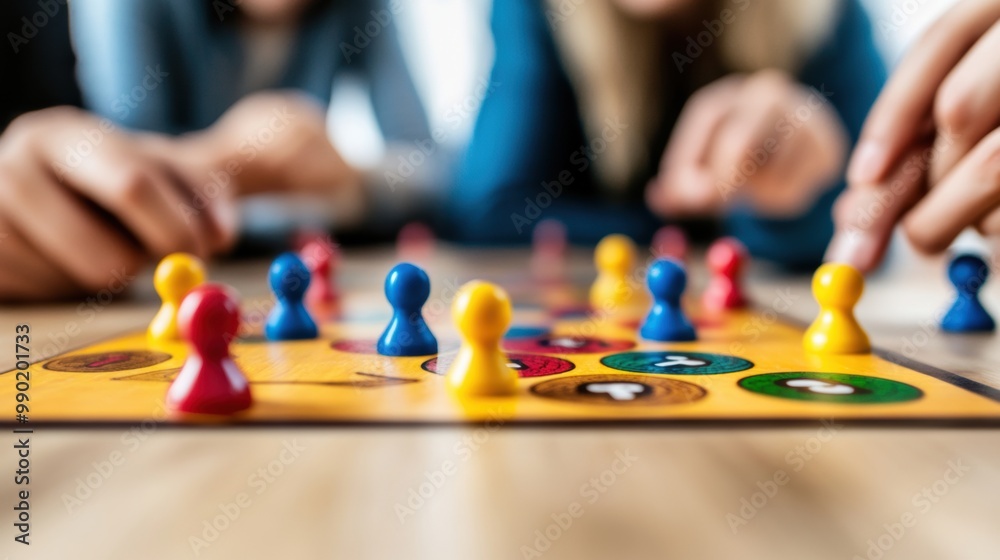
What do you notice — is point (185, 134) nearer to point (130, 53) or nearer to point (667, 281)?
point (130, 53)

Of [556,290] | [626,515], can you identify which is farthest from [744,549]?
[556,290]

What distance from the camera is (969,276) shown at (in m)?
0.85

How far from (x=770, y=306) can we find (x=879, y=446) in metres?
0.66

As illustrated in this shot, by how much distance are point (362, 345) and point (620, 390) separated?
0.32 m

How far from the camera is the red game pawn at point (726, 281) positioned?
105 centimetres

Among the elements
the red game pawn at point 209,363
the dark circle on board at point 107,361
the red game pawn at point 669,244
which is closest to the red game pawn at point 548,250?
the red game pawn at point 669,244

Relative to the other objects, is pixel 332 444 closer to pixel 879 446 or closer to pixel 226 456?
pixel 226 456

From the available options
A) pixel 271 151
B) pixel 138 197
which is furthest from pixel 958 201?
pixel 271 151

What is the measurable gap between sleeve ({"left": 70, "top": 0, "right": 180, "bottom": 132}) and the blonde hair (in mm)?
1318

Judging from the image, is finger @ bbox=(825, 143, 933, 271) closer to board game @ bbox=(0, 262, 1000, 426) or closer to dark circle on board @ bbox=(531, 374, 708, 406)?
board game @ bbox=(0, 262, 1000, 426)

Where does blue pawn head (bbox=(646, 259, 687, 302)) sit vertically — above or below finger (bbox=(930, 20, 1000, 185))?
below

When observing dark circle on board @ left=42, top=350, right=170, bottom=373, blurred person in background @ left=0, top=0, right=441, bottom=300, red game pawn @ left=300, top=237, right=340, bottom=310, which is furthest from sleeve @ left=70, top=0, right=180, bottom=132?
dark circle on board @ left=42, top=350, right=170, bottom=373

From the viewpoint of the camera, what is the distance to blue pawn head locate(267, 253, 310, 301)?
0.83 meters

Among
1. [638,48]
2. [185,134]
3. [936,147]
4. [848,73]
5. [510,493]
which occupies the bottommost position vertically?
[510,493]
